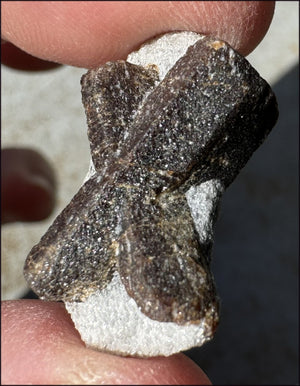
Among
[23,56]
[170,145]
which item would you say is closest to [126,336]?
[170,145]

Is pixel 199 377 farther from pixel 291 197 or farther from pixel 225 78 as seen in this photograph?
pixel 291 197

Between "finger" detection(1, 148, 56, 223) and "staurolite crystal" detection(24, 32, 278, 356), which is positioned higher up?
"staurolite crystal" detection(24, 32, 278, 356)

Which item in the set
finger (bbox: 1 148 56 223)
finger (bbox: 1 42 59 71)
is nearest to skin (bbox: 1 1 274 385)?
finger (bbox: 1 42 59 71)

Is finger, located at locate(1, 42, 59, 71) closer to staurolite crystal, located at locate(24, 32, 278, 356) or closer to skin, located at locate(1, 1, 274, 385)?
skin, located at locate(1, 1, 274, 385)

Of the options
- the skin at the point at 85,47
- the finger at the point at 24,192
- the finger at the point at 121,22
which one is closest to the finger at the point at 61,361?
the skin at the point at 85,47

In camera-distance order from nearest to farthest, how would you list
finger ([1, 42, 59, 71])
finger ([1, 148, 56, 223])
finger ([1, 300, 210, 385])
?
finger ([1, 300, 210, 385]) < finger ([1, 42, 59, 71]) < finger ([1, 148, 56, 223])

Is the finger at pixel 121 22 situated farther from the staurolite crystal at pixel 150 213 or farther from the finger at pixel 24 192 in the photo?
the finger at pixel 24 192
